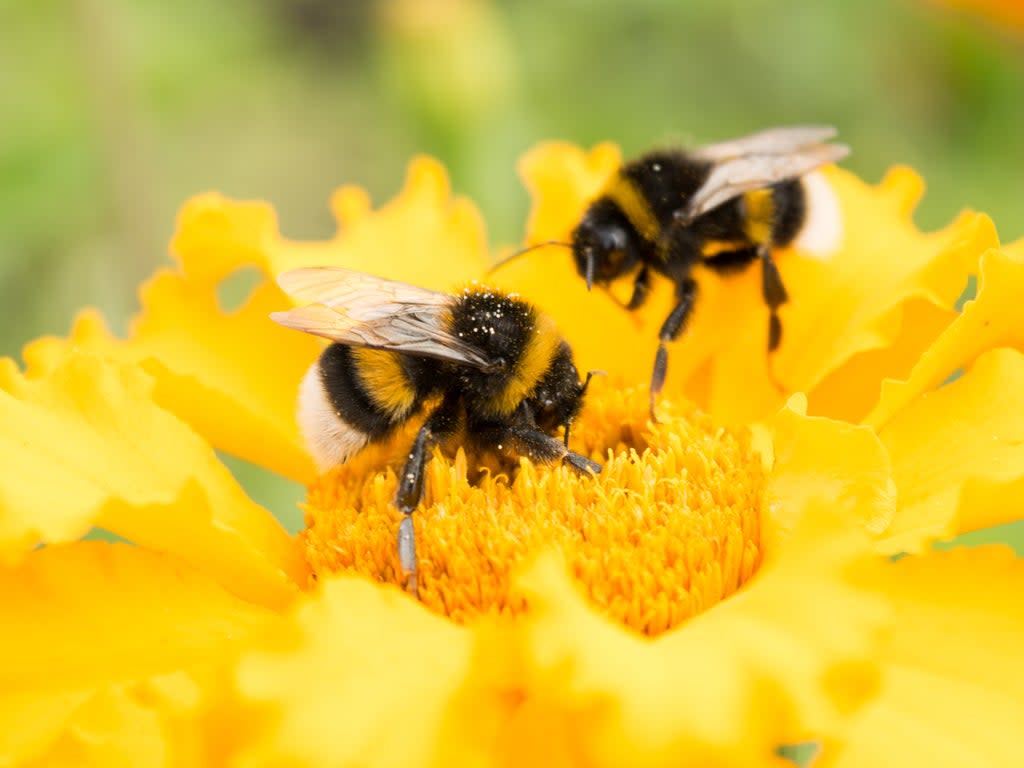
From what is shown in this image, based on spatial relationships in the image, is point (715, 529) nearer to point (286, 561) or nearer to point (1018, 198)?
point (286, 561)

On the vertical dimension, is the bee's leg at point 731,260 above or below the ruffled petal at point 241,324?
above

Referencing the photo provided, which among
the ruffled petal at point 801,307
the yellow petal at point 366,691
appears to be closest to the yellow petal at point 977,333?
the ruffled petal at point 801,307

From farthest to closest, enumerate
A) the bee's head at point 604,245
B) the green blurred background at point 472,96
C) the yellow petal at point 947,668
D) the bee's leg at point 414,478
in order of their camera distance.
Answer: the green blurred background at point 472,96
the bee's head at point 604,245
the bee's leg at point 414,478
the yellow petal at point 947,668

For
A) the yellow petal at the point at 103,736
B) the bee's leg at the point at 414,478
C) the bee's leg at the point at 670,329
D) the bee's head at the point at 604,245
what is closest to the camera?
the yellow petal at the point at 103,736

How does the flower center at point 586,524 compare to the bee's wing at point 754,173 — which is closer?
the flower center at point 586,524

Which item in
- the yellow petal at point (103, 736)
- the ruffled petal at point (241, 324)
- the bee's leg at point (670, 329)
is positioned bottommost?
the yellow petal at point (103, 736)

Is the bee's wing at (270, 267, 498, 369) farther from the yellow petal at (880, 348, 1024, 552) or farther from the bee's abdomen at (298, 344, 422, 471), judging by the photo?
the yellow petal at (880, 348, 1024, 552)

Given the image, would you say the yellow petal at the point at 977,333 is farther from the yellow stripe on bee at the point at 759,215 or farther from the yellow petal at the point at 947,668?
the yellow stripe on bee at the point at 759,215

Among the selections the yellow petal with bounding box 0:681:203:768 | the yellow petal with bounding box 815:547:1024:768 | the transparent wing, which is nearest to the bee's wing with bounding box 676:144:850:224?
the transparent wing
